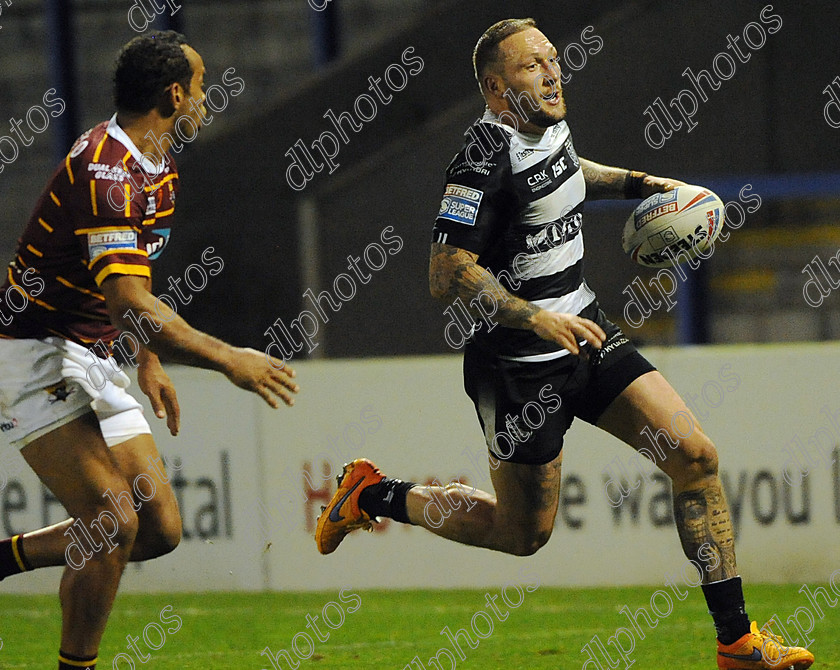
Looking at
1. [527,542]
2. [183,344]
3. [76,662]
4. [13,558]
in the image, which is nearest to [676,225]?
[527,542]

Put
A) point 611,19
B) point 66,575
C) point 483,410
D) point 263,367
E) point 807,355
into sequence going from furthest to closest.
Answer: point 611,19
point 807,355
point 483,410
point 66,575
point 263,367

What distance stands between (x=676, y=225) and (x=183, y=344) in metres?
2.03

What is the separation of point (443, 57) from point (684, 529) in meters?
7.14

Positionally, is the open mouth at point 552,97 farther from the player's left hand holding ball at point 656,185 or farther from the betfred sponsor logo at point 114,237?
the betfred sponsor logo at point 114,237

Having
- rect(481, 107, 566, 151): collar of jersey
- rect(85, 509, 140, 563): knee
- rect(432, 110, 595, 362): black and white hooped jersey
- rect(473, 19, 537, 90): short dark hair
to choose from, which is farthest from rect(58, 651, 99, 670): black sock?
rect(473, 19, 537, 90): short dark hair

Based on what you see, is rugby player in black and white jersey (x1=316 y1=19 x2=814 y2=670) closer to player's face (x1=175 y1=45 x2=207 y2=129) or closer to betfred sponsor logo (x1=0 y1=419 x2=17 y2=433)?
player's face (x1=175 y1=45 x2=207 y2=129)

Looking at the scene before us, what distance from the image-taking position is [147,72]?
13.5 ft

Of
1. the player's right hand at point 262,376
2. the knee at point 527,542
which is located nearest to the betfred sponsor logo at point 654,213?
the knee at point 527,542

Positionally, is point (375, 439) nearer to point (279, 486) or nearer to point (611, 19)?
point (279, 486)

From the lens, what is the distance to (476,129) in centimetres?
436

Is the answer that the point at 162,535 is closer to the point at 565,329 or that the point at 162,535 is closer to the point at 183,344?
the point at 183,344

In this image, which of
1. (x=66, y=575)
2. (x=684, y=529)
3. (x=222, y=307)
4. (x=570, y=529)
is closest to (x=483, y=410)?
(x=684, y=529)

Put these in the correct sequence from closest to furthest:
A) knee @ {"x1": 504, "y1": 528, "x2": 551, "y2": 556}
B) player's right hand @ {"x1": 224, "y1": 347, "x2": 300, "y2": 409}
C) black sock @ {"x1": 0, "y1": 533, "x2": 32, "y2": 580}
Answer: player's right hand @ {"x1": 224, "y1": 347, "x2": 300, "y2": 409} < knee @ {"x1": 504, "y1": 528, "x2": 551, "y2": 556} < black sock @ {"x1": 0, "y1": 533, "x2": 32, "y2": 580}

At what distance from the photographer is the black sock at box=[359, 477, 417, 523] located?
4.95m
